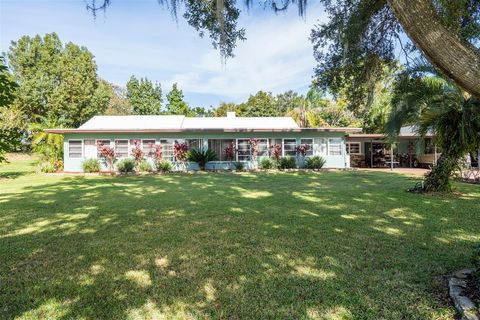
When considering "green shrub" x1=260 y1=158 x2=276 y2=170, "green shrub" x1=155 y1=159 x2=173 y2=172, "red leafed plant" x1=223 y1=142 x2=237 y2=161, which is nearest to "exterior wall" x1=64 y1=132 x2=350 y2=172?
"red leafed plant" x1=223 y1=142 x2=237 y2=161

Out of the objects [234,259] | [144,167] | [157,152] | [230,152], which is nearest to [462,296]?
[234,259]

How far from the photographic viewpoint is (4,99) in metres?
3.31

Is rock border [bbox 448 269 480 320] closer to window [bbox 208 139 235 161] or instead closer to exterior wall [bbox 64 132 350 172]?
exterior wall [bbox 64 132 350 172]

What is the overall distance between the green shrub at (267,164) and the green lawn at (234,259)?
12.1 meters

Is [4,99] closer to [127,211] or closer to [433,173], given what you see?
[127,211]

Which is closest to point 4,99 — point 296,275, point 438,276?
point 296,275

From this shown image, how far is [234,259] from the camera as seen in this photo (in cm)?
417

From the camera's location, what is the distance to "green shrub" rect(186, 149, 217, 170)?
1984cm

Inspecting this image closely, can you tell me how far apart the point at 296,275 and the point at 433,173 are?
26.5ft

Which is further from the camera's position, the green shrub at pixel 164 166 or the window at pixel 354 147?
the window at pixel 354 147

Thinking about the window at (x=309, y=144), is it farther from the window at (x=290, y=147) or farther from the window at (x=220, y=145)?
the window at (x=220, y=145)

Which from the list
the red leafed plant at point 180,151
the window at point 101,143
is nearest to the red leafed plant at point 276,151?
the red leafed plant at point 180,151

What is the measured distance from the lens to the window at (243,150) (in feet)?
69.2

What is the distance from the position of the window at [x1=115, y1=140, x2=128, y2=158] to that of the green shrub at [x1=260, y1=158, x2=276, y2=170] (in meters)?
8.57
